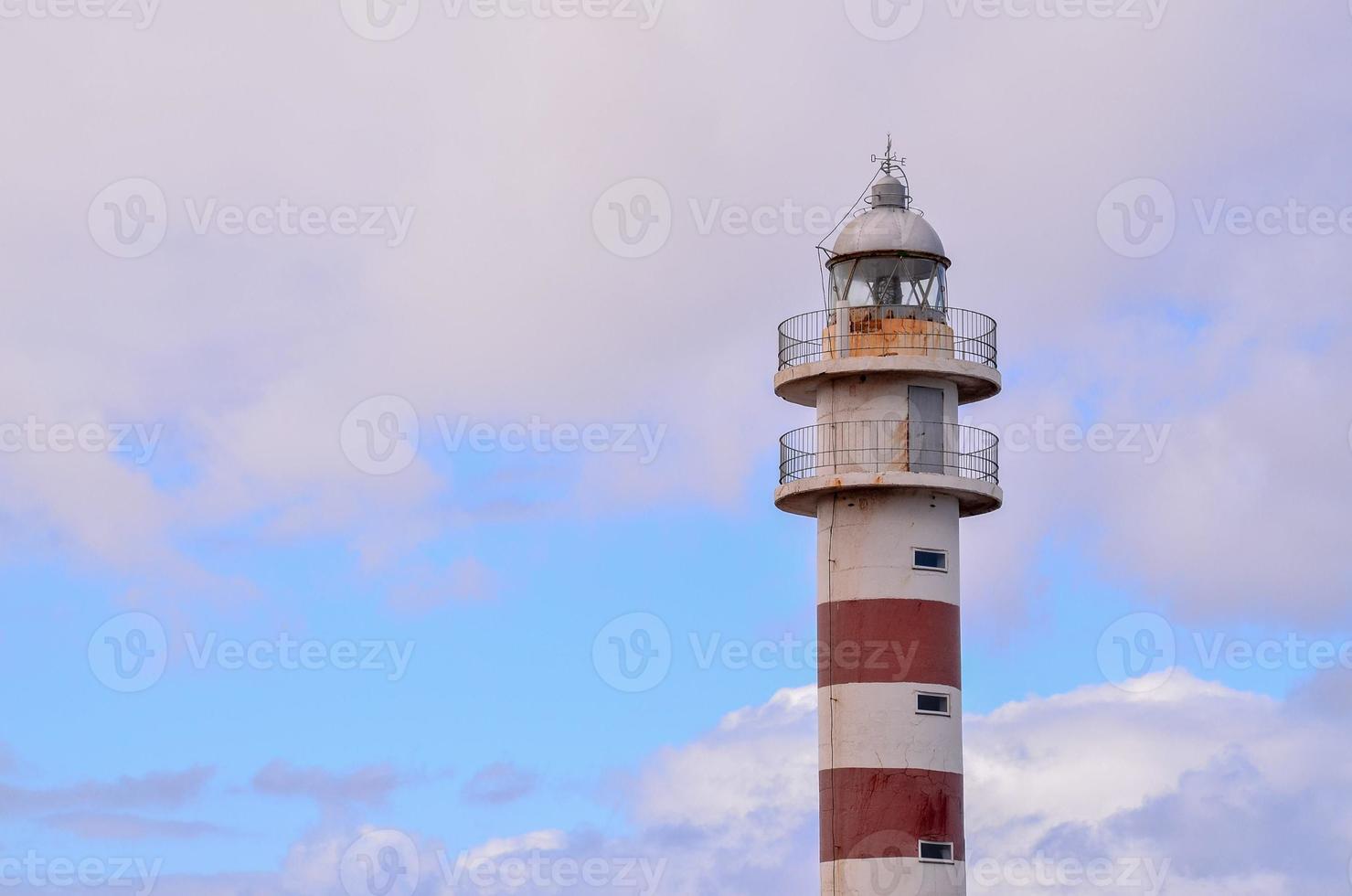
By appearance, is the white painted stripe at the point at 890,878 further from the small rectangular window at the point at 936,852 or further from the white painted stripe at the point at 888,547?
the white painted stripe at the point at 888,547

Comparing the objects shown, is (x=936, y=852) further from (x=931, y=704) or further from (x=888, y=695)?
(x=888, y=695)

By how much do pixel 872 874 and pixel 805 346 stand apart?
10.8 meters

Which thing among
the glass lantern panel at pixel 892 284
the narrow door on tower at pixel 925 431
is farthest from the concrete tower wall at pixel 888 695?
the glass lantern panel at pixel 892 284

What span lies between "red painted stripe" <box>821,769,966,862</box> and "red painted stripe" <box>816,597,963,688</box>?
1.89m

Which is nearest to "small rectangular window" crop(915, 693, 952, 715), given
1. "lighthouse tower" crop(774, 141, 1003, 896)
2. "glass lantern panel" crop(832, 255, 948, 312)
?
"lighthouse tower" crop(774, 141, 1003, 896)

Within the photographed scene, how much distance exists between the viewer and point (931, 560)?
58156mm

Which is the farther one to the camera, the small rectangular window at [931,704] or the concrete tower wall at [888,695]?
the small rectangular window at [931,704]

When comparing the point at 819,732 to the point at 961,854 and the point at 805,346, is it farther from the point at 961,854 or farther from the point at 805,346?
the point at 805,346

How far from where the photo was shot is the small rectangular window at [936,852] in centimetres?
5672

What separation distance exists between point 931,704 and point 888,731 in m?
1.09

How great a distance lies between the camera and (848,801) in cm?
5716

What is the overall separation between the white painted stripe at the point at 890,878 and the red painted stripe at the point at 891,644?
11.8 ft

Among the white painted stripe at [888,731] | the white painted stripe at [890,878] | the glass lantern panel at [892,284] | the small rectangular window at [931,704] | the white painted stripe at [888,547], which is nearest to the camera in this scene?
the white painted stripe at [890,878]

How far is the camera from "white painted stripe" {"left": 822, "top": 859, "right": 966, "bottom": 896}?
185 ft
